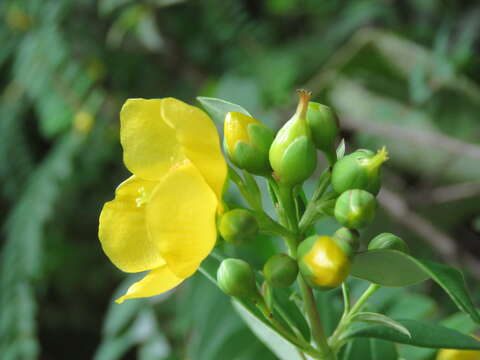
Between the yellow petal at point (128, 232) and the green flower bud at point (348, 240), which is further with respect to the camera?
the yellow petal at point (128, 232)

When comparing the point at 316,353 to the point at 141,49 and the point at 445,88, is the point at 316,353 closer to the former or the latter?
the point at 445,88

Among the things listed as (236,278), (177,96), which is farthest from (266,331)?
(177,96)

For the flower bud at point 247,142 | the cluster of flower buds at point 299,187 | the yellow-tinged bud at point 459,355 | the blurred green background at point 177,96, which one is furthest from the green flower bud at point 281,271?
the blurred green background at point 177,96

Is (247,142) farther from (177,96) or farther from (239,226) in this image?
(177,96)

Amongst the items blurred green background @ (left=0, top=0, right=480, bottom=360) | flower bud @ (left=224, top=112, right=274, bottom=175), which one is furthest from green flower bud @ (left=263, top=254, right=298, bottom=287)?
blurred green background @ (left=0, top=0, right=480, bottom=360)

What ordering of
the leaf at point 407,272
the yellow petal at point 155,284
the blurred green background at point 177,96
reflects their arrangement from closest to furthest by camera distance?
the leaf at point 407,272 → the yellow petal at point 155,284 → the blurred green background at point 177,96

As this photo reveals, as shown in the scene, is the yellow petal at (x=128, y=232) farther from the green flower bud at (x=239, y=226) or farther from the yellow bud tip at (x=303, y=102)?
the yellow bud tip at (x=303, y=102)

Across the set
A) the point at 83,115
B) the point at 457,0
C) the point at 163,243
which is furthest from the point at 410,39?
the point at 163,243
